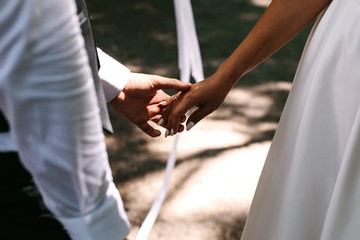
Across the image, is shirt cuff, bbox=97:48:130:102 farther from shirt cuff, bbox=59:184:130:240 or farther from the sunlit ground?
the sunlit ground

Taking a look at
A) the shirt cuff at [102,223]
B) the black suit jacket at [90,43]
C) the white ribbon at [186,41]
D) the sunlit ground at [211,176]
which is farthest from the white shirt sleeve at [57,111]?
the sunlit ground at [211,176]

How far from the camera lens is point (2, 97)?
564mm

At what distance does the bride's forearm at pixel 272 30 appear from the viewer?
1001 millimetres

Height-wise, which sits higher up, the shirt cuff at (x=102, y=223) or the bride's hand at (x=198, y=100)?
the bride's hand at (x=198, y=100)

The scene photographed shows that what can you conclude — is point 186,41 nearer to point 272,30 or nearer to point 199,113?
point 199,113

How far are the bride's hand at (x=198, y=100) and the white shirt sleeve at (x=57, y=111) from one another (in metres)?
0.57

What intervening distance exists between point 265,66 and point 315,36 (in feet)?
7.06

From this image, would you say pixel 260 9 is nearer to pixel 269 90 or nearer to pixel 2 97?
pixel 269 90

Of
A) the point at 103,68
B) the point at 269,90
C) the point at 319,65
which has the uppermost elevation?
the point at 319,65

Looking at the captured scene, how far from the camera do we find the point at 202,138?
2467 millimetres

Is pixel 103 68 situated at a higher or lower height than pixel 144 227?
higher

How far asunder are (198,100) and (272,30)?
0.29 m

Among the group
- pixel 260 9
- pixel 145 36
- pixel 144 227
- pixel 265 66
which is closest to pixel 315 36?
pixel 144 227

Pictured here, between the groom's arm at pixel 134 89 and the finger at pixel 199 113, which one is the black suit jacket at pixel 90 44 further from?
the finger at pixel 199 113
